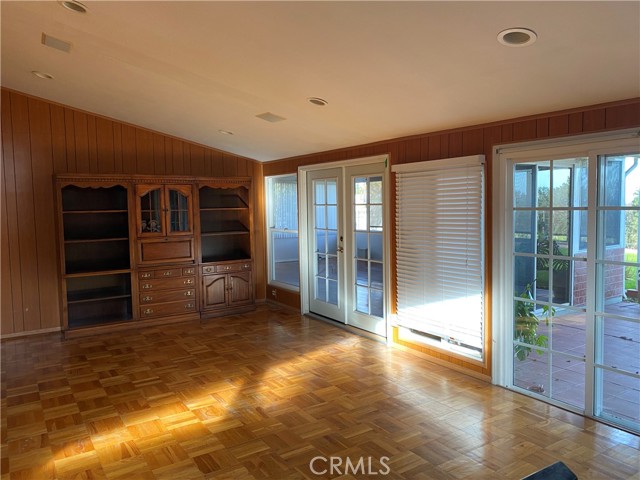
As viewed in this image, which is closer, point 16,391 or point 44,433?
point 44,433

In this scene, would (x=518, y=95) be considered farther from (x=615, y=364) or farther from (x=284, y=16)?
(x=615, y=364)

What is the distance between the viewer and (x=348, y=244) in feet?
17.3

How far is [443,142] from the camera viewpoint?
4012mm

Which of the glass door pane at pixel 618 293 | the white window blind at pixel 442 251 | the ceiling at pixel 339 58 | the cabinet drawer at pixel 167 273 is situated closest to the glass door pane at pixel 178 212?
the cabinet drawer at pixel 167 273

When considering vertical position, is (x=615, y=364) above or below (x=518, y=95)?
below

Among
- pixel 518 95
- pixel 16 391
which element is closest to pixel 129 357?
pixel 16 391

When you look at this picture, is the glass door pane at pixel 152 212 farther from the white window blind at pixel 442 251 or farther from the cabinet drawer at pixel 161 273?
the white window blind at pixel 442 251


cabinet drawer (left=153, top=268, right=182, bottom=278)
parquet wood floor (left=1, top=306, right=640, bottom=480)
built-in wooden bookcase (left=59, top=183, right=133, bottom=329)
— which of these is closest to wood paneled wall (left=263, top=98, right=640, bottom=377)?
parquet wood floor (left=1, top=306, right=640, bottom=480)

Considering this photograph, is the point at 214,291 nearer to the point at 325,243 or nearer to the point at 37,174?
the point at 325,243

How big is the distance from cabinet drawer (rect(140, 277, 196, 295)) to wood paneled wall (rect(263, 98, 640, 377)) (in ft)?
8.03

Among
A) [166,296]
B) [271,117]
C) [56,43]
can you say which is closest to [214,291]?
[166,296]

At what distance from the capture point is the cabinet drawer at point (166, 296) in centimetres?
559

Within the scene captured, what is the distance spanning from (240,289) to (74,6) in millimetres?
4014

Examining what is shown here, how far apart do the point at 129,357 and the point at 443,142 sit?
3.52 meters
